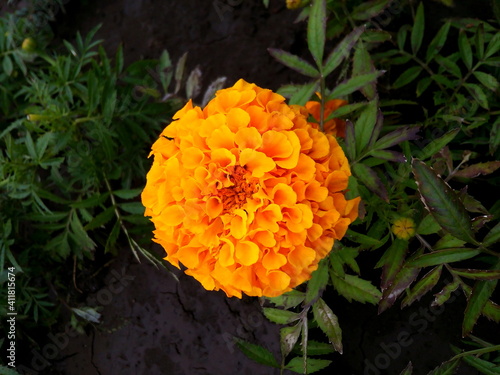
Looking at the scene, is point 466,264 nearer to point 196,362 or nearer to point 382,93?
point 382,93

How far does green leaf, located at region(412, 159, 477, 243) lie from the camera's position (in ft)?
3.25

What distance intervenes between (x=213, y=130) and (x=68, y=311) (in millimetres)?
1525

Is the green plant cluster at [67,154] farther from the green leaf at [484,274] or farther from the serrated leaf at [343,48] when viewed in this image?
the green leaf at [484,274]

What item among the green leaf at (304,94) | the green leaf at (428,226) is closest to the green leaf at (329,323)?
the green leaf at (428,226)

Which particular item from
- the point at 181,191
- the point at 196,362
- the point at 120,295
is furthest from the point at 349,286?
the point at 120,295

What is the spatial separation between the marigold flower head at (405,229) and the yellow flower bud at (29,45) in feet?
5.36

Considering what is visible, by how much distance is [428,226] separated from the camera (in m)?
1.25

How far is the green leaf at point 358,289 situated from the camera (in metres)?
1.36

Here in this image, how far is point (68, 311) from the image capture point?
2.24m

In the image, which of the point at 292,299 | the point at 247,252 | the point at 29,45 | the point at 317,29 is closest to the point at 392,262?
the point at 292,299

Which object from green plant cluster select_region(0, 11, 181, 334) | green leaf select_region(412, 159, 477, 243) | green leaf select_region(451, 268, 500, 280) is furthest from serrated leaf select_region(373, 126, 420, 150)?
green plant cluster select_region(0, 11, 181, 334)

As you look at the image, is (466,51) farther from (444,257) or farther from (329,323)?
(329,323)

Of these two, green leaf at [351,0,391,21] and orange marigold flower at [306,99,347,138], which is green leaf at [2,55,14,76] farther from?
green leaf at [351,0,391,21]

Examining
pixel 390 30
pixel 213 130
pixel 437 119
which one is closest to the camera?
pixel 213 130
